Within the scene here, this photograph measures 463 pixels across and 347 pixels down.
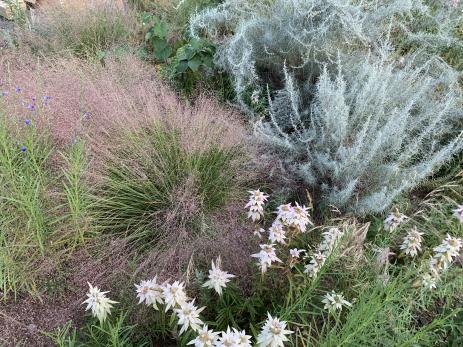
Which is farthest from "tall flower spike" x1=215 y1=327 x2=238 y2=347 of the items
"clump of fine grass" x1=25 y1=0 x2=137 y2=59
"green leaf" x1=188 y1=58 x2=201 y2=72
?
"clump of fine grass" x1=25 y1=0 x2=137 y2=59

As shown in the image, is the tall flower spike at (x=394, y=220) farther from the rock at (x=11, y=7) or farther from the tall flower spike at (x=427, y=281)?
the rock at (x=11, y=7)

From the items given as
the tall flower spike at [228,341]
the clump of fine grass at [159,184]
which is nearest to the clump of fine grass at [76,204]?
the clump of fine grass at [159,184]

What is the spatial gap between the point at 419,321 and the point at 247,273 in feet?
2.63

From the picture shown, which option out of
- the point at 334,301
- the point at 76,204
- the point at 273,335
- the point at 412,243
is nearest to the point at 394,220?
the point at 412,243

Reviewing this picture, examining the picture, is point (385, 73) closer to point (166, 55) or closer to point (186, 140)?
point (186, 140)

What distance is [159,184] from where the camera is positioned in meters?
2.32

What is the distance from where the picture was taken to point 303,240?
2.09 m

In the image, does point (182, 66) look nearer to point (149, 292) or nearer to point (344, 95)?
point (344, 95)

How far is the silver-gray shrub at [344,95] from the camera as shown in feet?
8.09

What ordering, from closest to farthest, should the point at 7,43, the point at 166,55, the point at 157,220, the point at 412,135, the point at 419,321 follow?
the point at 419,321
the point at 157,220
the point at 412,135
the point at 166,55
the point at 7,43

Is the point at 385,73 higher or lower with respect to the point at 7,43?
higher

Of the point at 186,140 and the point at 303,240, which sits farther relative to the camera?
the point at 186,140

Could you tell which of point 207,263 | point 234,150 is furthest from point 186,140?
point 207,263

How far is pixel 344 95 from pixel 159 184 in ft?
4.31
